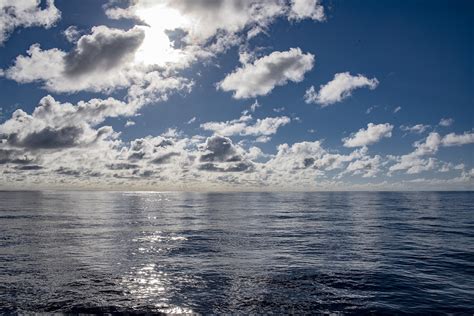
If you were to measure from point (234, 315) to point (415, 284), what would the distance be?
1494 centimetres

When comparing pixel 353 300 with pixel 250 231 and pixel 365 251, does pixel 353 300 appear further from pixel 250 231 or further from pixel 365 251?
pixel 250 231

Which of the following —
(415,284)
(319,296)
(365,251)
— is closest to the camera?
(319,296)

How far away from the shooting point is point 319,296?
23.9m

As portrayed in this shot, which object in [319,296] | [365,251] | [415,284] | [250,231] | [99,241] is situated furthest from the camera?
[250,231]

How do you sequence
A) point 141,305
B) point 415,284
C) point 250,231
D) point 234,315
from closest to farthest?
point 234,315 → point 141,305 → point 415,284 → point 250,231

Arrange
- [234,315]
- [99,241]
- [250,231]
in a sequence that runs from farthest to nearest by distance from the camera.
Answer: [250,231] < [99,241] < [234,315]

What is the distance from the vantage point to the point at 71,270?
30.3m

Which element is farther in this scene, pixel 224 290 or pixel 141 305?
pixel 224 290

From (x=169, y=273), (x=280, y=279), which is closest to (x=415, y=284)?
(x=280, y=279)

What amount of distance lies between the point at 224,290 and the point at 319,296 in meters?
6.32

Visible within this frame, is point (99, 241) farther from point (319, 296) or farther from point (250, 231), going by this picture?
point (319, 296)

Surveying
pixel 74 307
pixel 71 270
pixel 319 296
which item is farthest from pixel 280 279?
pixel 71 270

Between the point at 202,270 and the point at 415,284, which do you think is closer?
the point at 415,284

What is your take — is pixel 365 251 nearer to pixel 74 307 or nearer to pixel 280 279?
pixel 280 279
